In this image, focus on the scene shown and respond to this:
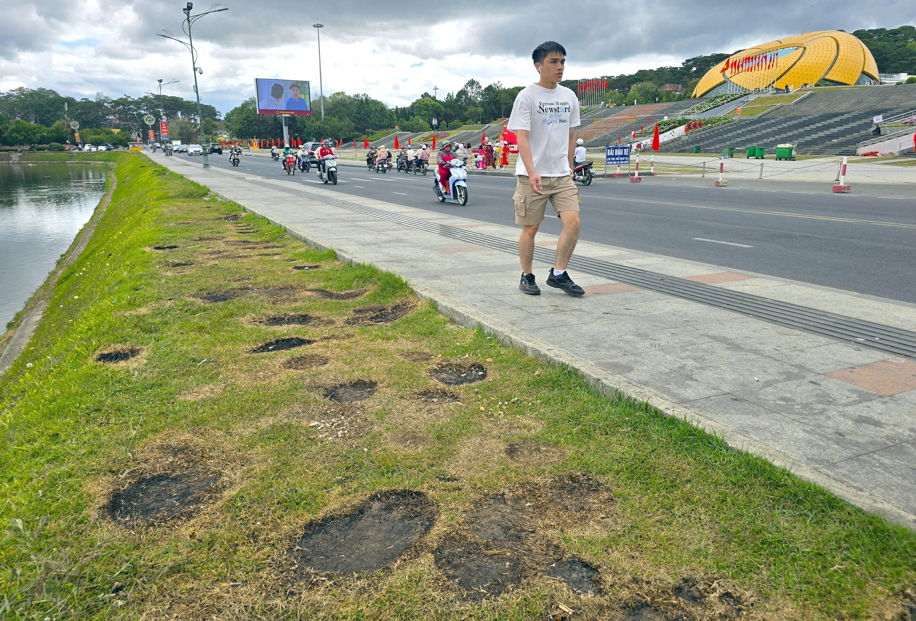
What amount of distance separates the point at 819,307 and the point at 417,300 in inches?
137

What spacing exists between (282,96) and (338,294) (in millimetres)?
88108

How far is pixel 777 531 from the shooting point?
2.30m

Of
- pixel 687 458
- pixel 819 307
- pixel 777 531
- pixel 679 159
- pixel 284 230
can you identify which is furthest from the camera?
pixel 679 159

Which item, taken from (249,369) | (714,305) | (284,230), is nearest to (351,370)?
(249,369)

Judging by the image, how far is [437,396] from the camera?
3682mm

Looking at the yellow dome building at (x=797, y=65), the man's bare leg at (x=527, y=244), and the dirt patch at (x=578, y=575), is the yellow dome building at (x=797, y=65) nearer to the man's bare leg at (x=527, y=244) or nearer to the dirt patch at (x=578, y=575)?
the man's bare leg at (x=527, y=244)

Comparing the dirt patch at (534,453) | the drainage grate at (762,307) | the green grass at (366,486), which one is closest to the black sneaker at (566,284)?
the drainage grate at (762,307)

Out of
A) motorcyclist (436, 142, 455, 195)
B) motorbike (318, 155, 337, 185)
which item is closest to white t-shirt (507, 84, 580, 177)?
motorcyclist (436, 142, 455, 195)

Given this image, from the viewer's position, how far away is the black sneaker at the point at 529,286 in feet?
19.6

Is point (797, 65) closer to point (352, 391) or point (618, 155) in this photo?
point (618, 155)

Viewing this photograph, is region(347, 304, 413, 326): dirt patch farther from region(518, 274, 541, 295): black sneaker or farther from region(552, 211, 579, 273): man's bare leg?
region(552, 211, 579, 273): man's bare leg

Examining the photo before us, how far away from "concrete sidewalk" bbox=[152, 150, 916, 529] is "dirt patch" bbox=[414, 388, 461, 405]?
720 mm

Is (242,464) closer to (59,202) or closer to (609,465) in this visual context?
(609,465)

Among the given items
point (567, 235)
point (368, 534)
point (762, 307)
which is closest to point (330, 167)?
point (567, 235)
